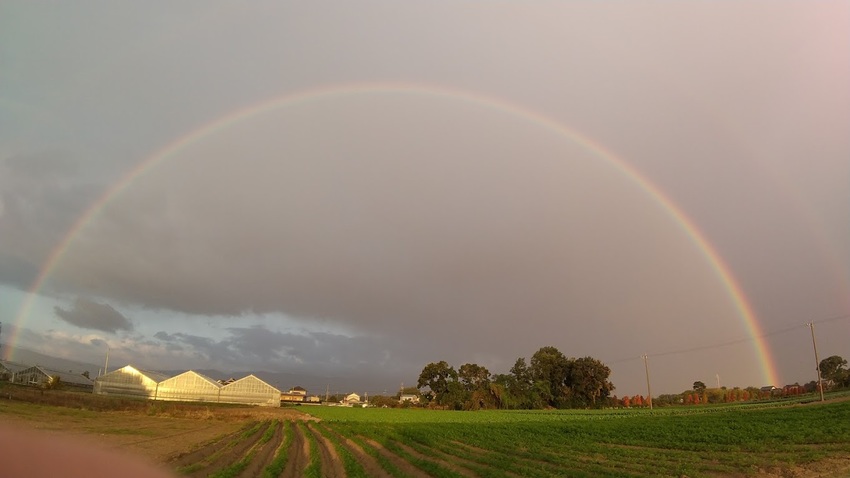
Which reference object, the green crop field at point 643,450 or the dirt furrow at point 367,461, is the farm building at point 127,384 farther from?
the dirt furrow at point 367,461

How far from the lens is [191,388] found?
120625 mm

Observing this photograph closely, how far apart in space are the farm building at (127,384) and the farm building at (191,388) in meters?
3.33

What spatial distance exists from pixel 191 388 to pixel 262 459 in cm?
10431

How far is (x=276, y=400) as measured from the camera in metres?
129

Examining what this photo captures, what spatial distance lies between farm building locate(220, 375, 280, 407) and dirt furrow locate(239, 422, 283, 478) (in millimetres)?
89441

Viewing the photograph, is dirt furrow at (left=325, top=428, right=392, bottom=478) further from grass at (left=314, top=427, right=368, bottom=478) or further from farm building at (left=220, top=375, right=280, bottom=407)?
farm building at (left=220, top=375, right=280, bottom=407)

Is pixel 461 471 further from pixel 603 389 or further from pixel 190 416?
pixel 603 389

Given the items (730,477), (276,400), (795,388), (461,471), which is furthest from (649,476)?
(795,388)

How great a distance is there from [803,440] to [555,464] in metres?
15.8

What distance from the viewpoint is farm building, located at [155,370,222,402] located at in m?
119

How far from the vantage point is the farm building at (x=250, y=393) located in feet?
402

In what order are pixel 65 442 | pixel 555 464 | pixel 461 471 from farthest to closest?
pixel 555 464 → pixel 461 471 → pixel 65 442

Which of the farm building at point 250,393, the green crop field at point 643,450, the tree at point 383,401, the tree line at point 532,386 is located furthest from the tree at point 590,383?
the green crop field at point 643,450

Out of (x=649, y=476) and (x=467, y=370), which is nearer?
(x=649, y=476)
